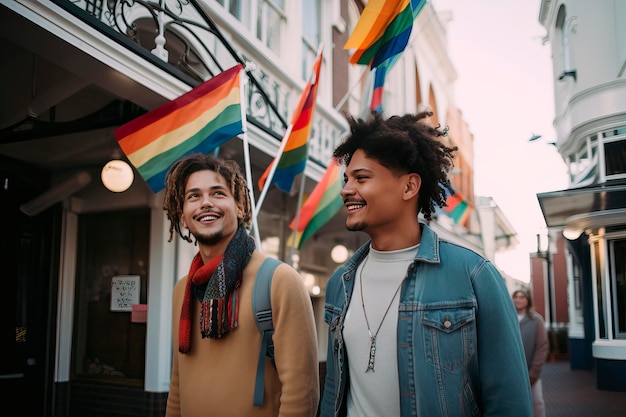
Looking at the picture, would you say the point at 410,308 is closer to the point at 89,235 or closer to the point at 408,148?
the point at 408,148

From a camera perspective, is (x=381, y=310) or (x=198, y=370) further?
(x=198, y=370)

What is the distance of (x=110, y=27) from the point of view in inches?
178

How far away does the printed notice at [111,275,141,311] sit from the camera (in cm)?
685

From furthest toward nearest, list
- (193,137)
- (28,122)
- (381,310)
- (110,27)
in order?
(28,122), (193,137), (110,27), (381,310)

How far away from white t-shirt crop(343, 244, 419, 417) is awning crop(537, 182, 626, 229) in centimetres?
610

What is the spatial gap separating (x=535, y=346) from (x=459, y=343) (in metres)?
5.02

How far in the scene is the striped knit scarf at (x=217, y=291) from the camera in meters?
2.65

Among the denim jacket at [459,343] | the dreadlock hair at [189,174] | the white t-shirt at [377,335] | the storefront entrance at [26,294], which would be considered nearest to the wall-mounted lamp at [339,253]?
the storefront entrance at [26,294]

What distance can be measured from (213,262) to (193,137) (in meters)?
2.44

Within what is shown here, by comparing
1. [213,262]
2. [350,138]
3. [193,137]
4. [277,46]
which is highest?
[277,46]

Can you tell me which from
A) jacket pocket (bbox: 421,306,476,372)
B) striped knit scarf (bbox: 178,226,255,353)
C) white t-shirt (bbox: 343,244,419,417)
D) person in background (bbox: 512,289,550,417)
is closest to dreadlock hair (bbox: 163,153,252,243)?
striped knit scarf (bbox: 178,226,255,353)

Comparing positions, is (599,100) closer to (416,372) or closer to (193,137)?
(193,137)

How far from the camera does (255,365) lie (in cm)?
259

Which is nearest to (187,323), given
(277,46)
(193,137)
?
(193,137)
